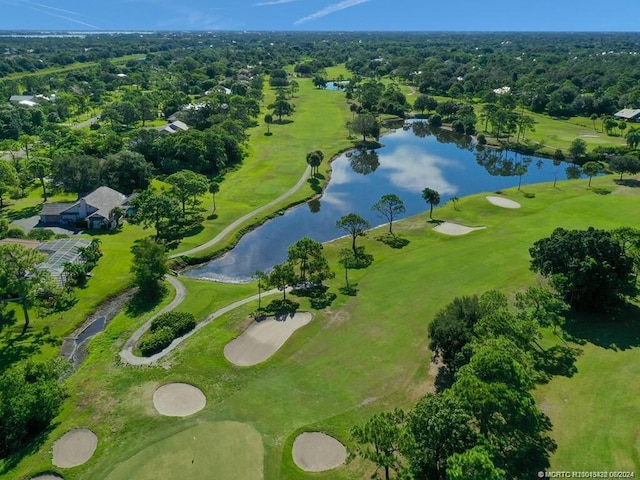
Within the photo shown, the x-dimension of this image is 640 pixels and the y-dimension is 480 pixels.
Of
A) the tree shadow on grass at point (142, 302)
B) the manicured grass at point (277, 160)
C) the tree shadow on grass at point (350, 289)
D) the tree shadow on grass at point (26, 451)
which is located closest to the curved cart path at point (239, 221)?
the manicured grass at point (277, 160)

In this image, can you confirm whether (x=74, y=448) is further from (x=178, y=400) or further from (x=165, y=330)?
(x=165, y=330)

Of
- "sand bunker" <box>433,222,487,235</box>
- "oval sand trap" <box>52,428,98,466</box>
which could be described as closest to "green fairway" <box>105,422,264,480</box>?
"oval sand trap" <box>52,428,98,466</box>

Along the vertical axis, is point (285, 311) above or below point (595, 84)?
below

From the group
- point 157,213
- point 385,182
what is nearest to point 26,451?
point 157,213

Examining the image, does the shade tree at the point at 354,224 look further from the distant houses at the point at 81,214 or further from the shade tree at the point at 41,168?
the shade tree at the point at 41,168

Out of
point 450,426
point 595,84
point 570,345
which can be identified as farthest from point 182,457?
point 595,84

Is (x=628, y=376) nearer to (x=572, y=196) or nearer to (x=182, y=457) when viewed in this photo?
(x=182, y=457)
